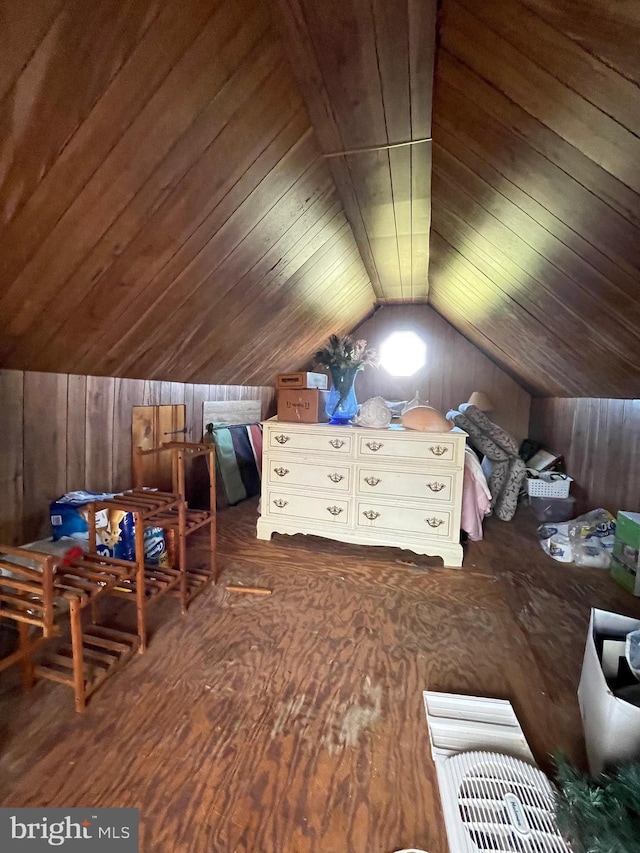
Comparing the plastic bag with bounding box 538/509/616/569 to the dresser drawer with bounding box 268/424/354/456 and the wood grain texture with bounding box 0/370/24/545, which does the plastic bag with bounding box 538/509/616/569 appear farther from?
the wood grain texture with bounding box 0/370/24/545

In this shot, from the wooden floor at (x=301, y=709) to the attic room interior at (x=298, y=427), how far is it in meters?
0.01

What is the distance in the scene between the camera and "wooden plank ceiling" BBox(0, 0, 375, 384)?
0.99m

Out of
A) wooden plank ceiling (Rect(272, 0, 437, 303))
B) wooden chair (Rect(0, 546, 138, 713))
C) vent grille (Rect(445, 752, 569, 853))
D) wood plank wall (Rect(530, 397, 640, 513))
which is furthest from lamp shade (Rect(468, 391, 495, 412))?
wooden chair (Rect(0, 546, 138, 713))

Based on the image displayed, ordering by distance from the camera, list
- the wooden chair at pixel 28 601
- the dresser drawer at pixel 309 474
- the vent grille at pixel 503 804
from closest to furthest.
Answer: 1. the vent grille at pixel 503 804
2. the wooden chair at pixel 28 601
3. the dresser drawer at pixel 309 474

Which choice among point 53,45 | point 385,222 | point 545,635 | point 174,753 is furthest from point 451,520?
point 53,45

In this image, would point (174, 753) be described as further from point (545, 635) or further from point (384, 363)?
point (384, 363)

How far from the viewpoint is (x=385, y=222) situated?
2645 mm

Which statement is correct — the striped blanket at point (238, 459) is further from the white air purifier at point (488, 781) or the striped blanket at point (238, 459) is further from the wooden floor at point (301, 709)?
the white air purifier at point (488, 781)

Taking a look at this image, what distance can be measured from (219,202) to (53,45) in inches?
30.9

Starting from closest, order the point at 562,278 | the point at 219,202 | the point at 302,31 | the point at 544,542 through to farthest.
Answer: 1. the point at 302,31
2. the point at 219,202
3. the point at 562,278
4. the point at 544,542

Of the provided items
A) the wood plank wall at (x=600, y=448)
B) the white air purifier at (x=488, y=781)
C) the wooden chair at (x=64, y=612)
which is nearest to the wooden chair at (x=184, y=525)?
the wooden chair at (x=64, y=612)

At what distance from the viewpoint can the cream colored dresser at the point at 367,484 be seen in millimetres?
2307

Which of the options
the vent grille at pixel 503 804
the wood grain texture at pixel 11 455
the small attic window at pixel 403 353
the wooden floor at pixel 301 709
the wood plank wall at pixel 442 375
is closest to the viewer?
the vent grille at pixel 503 804

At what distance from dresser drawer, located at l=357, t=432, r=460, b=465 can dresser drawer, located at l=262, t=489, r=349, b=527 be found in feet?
1.30
